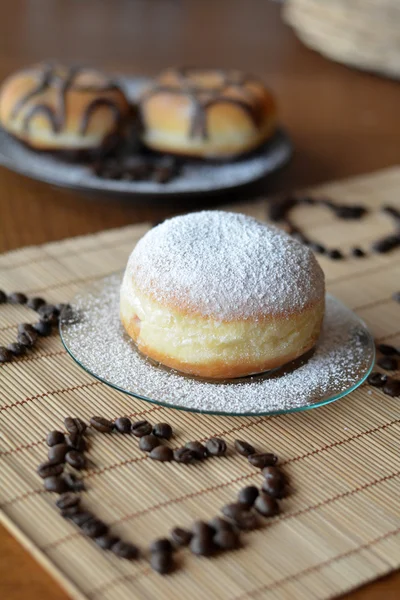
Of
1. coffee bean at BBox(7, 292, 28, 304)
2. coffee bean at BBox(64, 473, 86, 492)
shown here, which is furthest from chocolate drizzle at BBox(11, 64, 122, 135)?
coffee bean at BBox(64, 473, 86, 492)

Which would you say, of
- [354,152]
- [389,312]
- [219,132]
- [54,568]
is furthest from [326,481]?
[354,152]

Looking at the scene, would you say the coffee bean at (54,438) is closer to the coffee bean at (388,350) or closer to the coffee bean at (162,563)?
the coffee bean at (162,563)

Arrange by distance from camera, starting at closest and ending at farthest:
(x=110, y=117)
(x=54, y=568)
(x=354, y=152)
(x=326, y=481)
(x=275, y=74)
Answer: (x=54, y=568)
(x=326, y=481)
(x=110, y=117)
(x=354, y=152)
(x=275, y=74)

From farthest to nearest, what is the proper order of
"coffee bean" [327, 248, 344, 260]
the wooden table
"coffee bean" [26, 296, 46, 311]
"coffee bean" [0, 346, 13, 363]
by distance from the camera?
the wooden table → "coffee bean" [327, 248, 344, 260] → "coffee bean" [26, 296, 46, 311] → "coffee bean" [0, 346, 13, 363]

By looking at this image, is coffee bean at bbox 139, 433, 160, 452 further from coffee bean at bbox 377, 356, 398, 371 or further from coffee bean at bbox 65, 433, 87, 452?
coffee bean at bbox 377, 356, 398, 371

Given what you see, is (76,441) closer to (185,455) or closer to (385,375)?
(185,455)

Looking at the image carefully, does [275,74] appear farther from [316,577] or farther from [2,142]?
[316,577]
